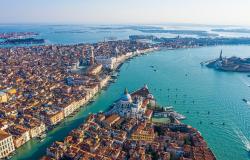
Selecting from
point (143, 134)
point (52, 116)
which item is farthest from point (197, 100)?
point (52, 116)

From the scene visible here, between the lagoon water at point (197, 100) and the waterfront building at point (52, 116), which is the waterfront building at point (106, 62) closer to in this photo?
the lagoon water at point (197, 100)

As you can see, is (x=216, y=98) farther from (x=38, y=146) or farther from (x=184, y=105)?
(x=38, y=146)

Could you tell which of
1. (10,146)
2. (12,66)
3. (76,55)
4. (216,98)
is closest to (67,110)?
(10,146)

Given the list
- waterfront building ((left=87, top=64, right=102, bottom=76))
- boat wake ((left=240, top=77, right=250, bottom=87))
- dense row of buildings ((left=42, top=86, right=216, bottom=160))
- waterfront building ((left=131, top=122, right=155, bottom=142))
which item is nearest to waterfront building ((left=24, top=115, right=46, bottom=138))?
dense row of buildings ((left=42, top=86, right=216, bottom=160))

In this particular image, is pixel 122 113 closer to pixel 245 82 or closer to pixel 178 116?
pixel 178 116

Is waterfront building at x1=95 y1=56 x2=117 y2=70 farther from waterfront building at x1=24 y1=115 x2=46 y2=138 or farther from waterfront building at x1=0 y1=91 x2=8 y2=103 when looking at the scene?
waterfront building at x1=24 y1=115 x2=46 y2=138

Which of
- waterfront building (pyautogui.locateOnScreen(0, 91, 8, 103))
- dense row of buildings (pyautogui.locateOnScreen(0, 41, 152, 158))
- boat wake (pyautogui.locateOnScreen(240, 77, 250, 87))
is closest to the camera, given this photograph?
dense row of buildings (pyautogui.locateOnScreen(0, 41, 152, 158))
